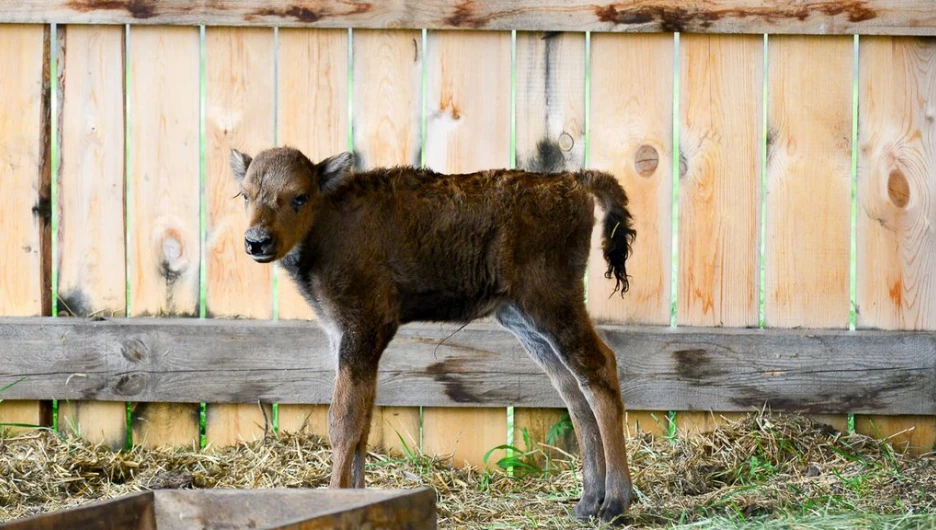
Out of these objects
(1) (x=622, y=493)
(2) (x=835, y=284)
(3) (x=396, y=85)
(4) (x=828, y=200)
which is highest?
(3) (x=396, y=85)

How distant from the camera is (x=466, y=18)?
608 cm

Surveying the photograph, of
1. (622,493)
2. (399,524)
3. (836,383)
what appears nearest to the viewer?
(399,524)

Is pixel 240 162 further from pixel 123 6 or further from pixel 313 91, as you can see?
pixel 123 6

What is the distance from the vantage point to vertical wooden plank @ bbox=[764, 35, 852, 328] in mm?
6098

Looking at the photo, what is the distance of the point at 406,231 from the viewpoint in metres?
5.25

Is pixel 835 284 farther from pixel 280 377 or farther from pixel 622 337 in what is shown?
pixel 280 377

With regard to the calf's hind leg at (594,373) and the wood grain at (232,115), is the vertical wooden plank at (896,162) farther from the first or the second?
the wood grain at (232,115)

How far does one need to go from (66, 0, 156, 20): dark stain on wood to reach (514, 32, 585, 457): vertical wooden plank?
6.65 feet

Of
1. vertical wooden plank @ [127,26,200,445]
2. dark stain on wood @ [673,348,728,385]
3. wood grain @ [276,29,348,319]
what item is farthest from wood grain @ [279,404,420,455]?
dark stain on wood @ [673,348,728,385]

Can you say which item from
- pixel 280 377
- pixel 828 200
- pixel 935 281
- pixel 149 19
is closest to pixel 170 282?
pixel 280 377

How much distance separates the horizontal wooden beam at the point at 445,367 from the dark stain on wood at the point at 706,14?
5.45ft

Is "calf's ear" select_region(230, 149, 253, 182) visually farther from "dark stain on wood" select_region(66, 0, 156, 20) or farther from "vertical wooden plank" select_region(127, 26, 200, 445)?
"dark stain on wood" select_region(66, 0, 156, 20)

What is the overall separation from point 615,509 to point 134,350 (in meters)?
2.77

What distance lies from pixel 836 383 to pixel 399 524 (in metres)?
3.46
